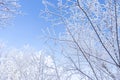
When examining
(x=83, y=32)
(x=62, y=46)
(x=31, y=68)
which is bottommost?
(x=31, y=68)

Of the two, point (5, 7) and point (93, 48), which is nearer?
point (5, 7)

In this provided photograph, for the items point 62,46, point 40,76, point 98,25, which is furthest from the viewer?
point 40,76

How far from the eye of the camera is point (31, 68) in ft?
67.5

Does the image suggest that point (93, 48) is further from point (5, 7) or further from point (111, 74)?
point (5, 7)

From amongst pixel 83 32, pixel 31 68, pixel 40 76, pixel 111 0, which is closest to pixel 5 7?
pixel 83 32

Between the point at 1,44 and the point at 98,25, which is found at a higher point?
the point at 98,25

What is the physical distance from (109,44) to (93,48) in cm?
105

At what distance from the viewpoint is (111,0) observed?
5211 millimetres

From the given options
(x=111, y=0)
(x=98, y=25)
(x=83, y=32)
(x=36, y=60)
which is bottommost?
(x=36, y=60)

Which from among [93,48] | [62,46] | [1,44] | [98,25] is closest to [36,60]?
[1,44]

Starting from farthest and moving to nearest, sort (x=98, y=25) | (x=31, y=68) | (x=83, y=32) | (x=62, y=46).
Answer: (x=31, y=68), (x=62, y=46), (x=83, y=32), (x=98, y=25)

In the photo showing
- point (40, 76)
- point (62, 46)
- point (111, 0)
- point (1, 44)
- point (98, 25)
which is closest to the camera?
point (111, 0)

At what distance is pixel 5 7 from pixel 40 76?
12740 millimetres

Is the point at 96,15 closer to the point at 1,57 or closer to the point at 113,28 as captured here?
the point at 113,28
